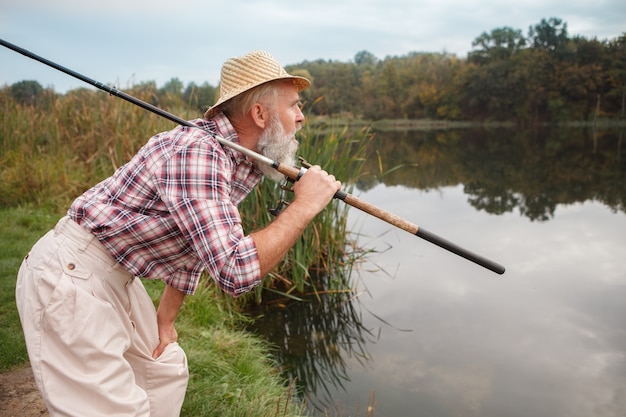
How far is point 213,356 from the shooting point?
146 inches

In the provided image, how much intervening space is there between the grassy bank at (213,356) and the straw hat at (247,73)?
1.53 metres

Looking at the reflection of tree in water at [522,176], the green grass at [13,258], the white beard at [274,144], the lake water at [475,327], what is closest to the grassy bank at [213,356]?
the green grass at [13,258]

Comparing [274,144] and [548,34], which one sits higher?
[548,34]

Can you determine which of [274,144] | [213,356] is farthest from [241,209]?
[274,144]

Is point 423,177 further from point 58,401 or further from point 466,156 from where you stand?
point 58,401

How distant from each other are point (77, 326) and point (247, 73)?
3.72ft

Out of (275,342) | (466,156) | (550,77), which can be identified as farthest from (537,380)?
(550,77)

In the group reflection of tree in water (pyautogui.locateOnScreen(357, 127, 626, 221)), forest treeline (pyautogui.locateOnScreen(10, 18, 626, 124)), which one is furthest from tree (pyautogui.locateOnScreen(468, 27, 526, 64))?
reflection of tree in water (pyautogui.locateOnScreen(357, 127, 626, 221))

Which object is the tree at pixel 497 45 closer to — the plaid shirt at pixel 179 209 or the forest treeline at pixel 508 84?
the forest treeline at pixel 508 84

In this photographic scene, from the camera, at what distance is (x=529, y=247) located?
8.30m

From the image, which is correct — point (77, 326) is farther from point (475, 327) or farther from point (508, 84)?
point (508, 84)

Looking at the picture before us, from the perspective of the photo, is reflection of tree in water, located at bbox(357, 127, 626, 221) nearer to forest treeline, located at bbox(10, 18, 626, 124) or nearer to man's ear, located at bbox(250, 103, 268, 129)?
man's ear, located at bbox(250, 103, 268, 129)

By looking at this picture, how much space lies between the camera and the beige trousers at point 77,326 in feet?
5.69

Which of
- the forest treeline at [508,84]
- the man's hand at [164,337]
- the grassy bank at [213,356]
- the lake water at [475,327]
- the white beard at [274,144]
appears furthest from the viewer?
the forest treeline at [508,84]
